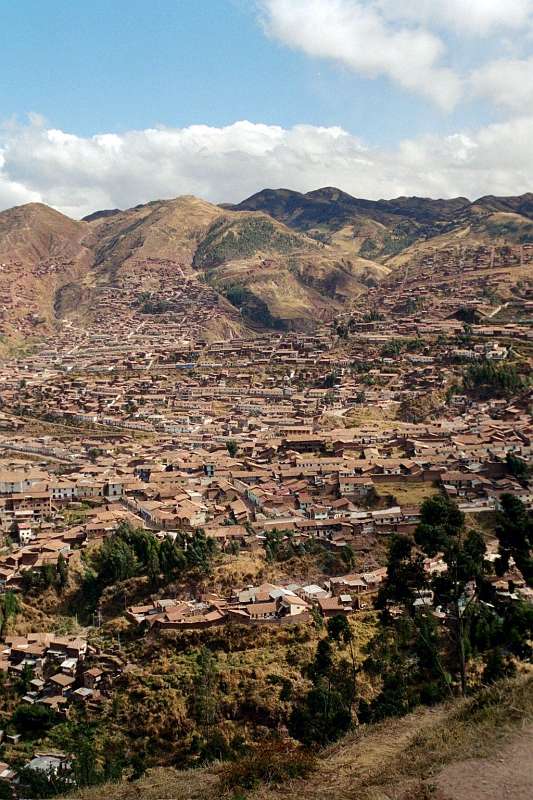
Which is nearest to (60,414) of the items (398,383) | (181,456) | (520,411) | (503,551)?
(181,456)

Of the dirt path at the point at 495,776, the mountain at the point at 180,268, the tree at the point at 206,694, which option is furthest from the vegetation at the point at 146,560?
the mountain at the point at 180,268

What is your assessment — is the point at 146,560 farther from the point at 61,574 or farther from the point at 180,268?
the point at 180,268

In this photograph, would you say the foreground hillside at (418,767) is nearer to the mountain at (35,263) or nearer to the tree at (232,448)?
the tree at (232,448)

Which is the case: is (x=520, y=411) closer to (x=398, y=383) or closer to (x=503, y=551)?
(x=398, y=383)

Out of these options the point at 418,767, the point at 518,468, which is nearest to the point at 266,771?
the point at 418,767

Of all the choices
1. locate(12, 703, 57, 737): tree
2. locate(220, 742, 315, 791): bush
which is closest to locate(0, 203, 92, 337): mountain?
locate(12, 703, 57, 737): tree

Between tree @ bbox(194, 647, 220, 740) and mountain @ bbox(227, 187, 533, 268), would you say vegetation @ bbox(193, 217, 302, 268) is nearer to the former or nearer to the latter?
mountain @ bbox(227, 187, 533, 268)
